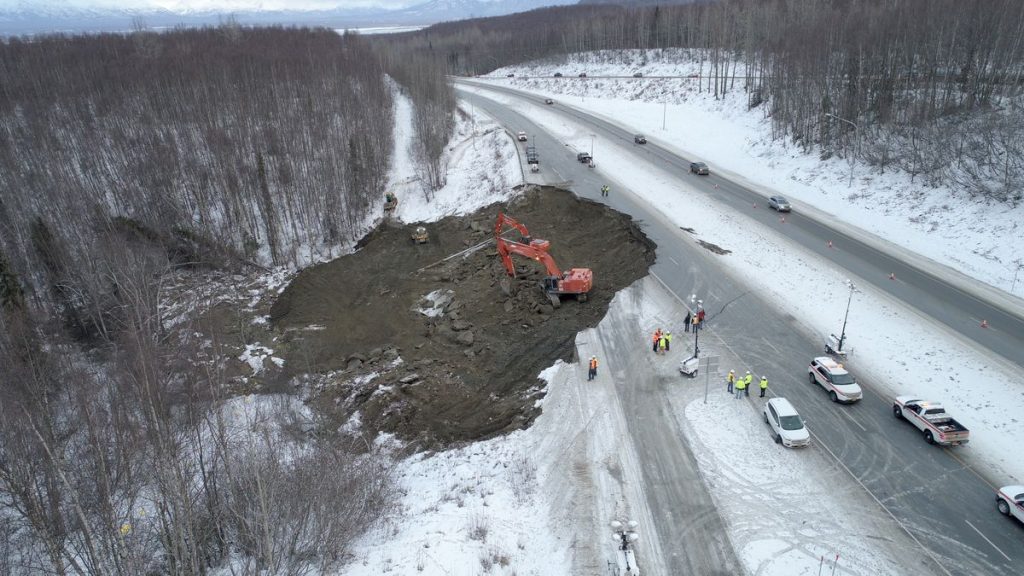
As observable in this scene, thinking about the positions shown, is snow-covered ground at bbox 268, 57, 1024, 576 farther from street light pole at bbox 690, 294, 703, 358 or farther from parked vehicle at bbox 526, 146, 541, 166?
parked vehicle at bbox 526, 146, 541, 166

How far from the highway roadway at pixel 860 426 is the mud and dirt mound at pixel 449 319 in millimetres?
5341

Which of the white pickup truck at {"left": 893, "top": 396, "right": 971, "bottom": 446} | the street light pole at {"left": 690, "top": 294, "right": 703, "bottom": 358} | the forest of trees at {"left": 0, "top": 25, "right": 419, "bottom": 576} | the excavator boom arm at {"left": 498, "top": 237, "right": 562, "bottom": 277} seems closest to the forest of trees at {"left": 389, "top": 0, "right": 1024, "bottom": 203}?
the street light pole at {"left": 690, "top": 294, "right": 703, "bottom": 358}

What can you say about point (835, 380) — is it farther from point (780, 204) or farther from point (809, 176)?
point (809, 176)

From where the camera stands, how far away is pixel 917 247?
40562mm

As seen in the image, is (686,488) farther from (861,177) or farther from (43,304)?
(43,304)

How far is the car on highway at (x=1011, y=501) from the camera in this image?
1823 cm

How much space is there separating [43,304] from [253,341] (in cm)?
2050

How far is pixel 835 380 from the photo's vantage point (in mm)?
25281

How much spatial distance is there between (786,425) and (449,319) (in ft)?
70.7

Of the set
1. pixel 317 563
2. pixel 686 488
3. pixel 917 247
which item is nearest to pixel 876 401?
pixel 686 488

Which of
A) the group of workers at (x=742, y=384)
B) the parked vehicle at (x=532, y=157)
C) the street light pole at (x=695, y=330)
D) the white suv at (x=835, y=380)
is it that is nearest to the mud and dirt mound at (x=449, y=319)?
the street light pole at (x=695, y=330)

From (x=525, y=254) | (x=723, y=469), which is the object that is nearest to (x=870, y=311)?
(x=723, y=469)

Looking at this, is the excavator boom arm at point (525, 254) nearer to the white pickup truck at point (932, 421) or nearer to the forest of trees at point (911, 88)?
the white pickup truck at point (932, 421)

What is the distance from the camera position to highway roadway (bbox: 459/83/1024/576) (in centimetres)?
1830
